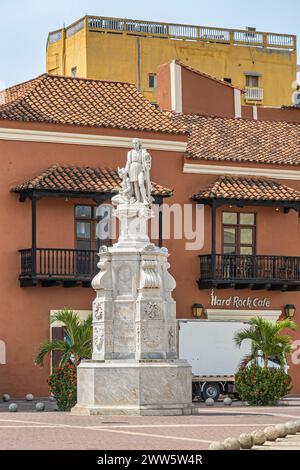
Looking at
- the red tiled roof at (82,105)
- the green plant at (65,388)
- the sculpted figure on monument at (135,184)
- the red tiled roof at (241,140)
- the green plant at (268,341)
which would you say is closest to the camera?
the sculpted figure on monument at (135,184)

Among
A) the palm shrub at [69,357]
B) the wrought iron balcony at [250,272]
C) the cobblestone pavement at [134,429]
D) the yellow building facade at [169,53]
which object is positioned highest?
the yellow building facade at [169,53]

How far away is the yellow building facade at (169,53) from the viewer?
215 feet

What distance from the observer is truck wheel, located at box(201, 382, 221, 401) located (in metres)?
43.4

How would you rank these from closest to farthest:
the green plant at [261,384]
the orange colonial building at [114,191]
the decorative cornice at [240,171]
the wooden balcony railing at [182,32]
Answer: the green plant at [261,384] → the orange colonial building at [114,191] → the decorative cornice at [240,171] → the wooden balcony railing at [182,32]

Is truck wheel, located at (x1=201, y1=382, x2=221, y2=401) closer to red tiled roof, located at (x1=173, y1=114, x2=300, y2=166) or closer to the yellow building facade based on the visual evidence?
red tiled roof, located at (x1=173, y1=114, x2=300, y2=166)

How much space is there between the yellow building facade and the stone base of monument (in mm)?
32961

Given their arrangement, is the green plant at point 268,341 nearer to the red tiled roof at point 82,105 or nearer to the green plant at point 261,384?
the green plant at point 261,384

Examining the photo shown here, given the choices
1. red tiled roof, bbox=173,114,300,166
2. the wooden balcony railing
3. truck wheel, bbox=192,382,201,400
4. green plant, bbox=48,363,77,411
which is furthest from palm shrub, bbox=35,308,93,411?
the wooden balcony railing

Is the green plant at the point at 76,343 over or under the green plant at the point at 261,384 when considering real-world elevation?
over

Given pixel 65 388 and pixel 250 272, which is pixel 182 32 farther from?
pixel 65 388

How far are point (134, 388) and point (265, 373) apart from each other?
6711 millimetres

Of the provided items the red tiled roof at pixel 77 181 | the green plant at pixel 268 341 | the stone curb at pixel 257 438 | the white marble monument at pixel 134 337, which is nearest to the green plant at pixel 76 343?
the white marble monument at pixel 134 337

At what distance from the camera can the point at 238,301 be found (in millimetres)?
49125

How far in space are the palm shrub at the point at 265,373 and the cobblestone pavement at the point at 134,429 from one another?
5.83ft
